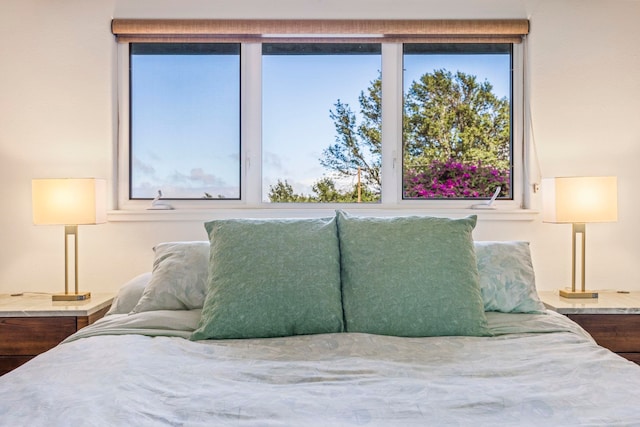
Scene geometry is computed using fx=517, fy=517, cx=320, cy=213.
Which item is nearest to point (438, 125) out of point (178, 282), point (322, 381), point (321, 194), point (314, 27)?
point (321, 194)

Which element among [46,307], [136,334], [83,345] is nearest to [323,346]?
[136,334]

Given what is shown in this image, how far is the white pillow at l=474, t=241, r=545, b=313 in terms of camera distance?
78.2 inches

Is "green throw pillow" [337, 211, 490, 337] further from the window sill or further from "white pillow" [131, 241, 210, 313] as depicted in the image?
the window sill

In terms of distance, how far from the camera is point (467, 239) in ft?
6.33

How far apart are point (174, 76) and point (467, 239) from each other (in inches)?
72.2

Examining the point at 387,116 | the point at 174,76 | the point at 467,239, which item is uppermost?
the point at 174,76

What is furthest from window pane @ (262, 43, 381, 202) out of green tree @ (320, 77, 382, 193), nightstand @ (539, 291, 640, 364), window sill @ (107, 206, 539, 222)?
nightstand @ (539, 291, 640, 364)

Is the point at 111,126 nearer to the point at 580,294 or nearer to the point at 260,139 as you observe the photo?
the point at 260,139

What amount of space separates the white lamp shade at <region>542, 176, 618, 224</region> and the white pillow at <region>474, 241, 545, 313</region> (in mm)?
444

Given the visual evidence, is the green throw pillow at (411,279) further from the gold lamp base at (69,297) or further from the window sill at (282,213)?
the gold lamp base at (69,297)

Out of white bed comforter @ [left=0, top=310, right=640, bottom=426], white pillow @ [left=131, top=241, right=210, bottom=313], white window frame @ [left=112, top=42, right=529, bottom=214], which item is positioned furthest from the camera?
white window frame @ [left=112, top=42, right=529, bottom=214]

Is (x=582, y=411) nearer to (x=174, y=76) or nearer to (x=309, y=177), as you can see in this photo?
(x=309, y=177)

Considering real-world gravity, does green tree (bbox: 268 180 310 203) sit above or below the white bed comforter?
above

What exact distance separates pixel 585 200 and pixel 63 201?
240cm
